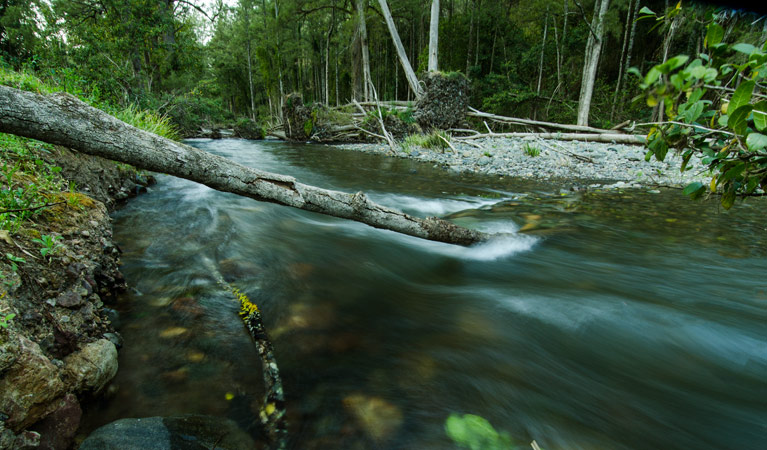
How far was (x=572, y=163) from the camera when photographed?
8.16m

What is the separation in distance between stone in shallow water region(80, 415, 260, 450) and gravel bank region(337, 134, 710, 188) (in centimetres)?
704

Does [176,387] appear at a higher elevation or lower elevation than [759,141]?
lower

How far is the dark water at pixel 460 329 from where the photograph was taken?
160 cm

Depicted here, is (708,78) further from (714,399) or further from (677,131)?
(714,399)

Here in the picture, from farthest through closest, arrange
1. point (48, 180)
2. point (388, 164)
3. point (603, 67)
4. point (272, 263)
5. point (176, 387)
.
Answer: point (603, 67) → point (388, 164) → point (272, 263) → point (48, 180) → point (176, 387)

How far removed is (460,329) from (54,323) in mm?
2240

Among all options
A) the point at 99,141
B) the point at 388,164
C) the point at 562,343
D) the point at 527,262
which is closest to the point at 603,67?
the point at 388,164

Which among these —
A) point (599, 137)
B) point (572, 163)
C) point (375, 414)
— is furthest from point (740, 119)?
point (599, 137)

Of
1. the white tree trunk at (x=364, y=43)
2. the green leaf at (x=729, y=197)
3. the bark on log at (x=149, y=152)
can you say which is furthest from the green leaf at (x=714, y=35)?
the white tree trunk at (x=364, y=43)

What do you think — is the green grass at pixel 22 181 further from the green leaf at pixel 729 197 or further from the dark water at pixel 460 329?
the green leaf at pixel 729 197

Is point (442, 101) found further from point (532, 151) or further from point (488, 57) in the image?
point (488, 57)

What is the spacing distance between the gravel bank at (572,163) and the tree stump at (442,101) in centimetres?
306

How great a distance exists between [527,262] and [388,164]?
687cm

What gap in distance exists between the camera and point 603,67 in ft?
65.9
